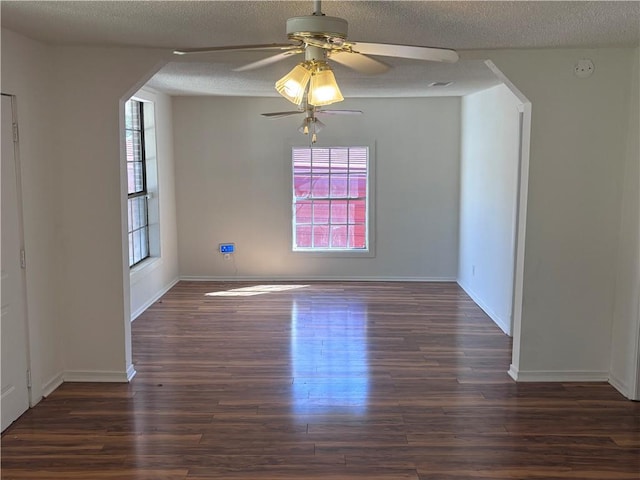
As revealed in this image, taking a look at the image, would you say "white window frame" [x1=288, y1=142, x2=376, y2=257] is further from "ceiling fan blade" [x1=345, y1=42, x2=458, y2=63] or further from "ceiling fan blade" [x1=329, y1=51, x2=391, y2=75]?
"ceiling fan blade" [x1=345, y1=42, x2=458, y2=63]

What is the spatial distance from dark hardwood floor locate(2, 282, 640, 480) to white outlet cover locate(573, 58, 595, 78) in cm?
218

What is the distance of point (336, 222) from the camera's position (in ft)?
26.5

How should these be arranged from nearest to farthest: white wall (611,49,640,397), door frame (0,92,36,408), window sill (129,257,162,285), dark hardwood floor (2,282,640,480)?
1. dark hardwood floor (2,282,640,480)
2. door frame (0,92,36,408)
3. white wall (611,49,640,397)
4. window sill (129,257,162,285)

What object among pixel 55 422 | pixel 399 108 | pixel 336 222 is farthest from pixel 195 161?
pixel 55 422

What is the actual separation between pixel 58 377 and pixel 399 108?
515 cm

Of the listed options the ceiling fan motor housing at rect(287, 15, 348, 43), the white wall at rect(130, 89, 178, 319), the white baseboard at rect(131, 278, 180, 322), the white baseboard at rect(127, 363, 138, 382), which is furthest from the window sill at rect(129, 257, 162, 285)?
the ceiling fan motor housing at rect(287, 15, 348, 43)

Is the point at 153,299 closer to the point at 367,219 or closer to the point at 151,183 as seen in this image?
the point at 151,183

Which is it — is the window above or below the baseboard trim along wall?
above

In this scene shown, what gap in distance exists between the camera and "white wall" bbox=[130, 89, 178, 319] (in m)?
6.42

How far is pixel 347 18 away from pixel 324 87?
94 centimetres

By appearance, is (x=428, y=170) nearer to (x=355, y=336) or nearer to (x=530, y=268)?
(x=355, y=336)

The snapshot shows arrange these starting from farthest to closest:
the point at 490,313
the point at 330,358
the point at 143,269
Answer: the point at 143,269, the point at 490,313, the point at 330,358

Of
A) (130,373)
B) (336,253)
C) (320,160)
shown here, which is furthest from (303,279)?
(130,373)

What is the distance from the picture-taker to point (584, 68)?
4129 mm
